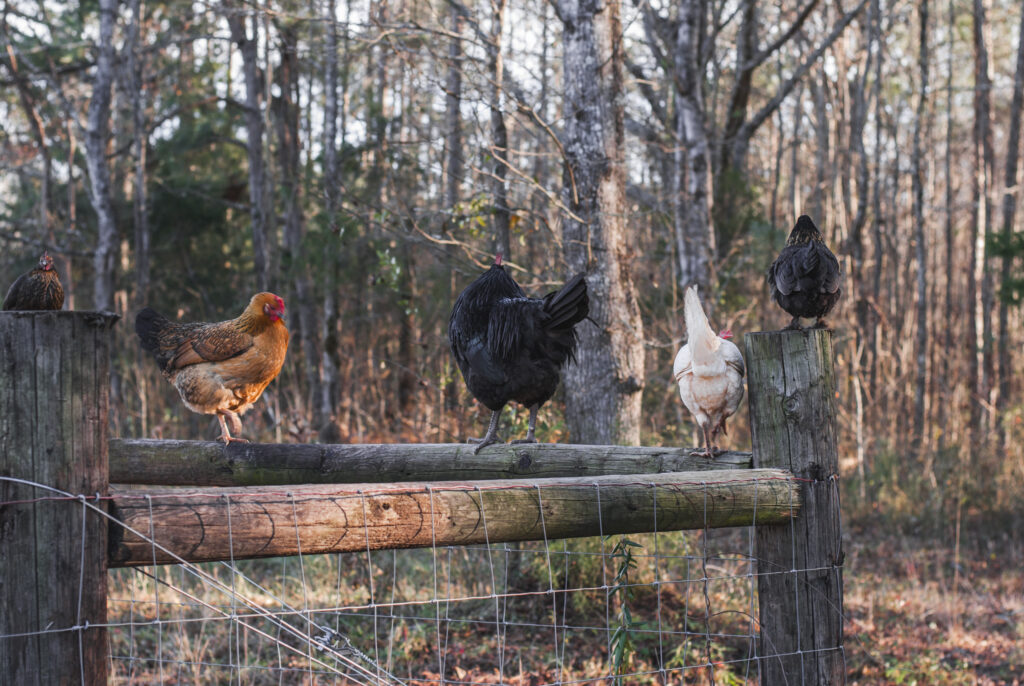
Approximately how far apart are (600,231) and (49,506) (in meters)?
4.41

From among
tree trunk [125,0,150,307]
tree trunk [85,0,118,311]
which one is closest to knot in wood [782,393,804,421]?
tree trunk [85,0,118,311]

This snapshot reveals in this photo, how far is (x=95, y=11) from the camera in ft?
46.6

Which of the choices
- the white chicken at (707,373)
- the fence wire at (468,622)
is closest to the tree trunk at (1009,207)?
the fence wire at (468,622)

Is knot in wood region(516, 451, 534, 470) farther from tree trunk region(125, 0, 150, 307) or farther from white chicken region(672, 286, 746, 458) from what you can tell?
tree trunk region(125, 0, 150, 307)

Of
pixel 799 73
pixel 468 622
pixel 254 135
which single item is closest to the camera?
pixel 468 622

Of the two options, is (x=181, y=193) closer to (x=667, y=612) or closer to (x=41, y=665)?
(x=667, y=612)

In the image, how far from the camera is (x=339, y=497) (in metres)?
2.17

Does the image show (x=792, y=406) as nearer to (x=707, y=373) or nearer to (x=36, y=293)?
(x=707, y=373)

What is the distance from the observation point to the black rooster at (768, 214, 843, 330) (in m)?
3.42

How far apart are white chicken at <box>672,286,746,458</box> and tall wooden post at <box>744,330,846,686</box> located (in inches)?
15.2

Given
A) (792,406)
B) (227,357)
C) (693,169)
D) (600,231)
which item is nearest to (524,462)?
(792,406)

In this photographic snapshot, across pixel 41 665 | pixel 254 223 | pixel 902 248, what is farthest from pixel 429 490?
pixel 902 248

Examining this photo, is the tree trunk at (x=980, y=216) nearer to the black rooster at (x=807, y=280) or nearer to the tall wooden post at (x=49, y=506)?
the black rooster at (x=807, y=280)

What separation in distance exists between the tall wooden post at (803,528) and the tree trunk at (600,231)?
2841 millimetres
